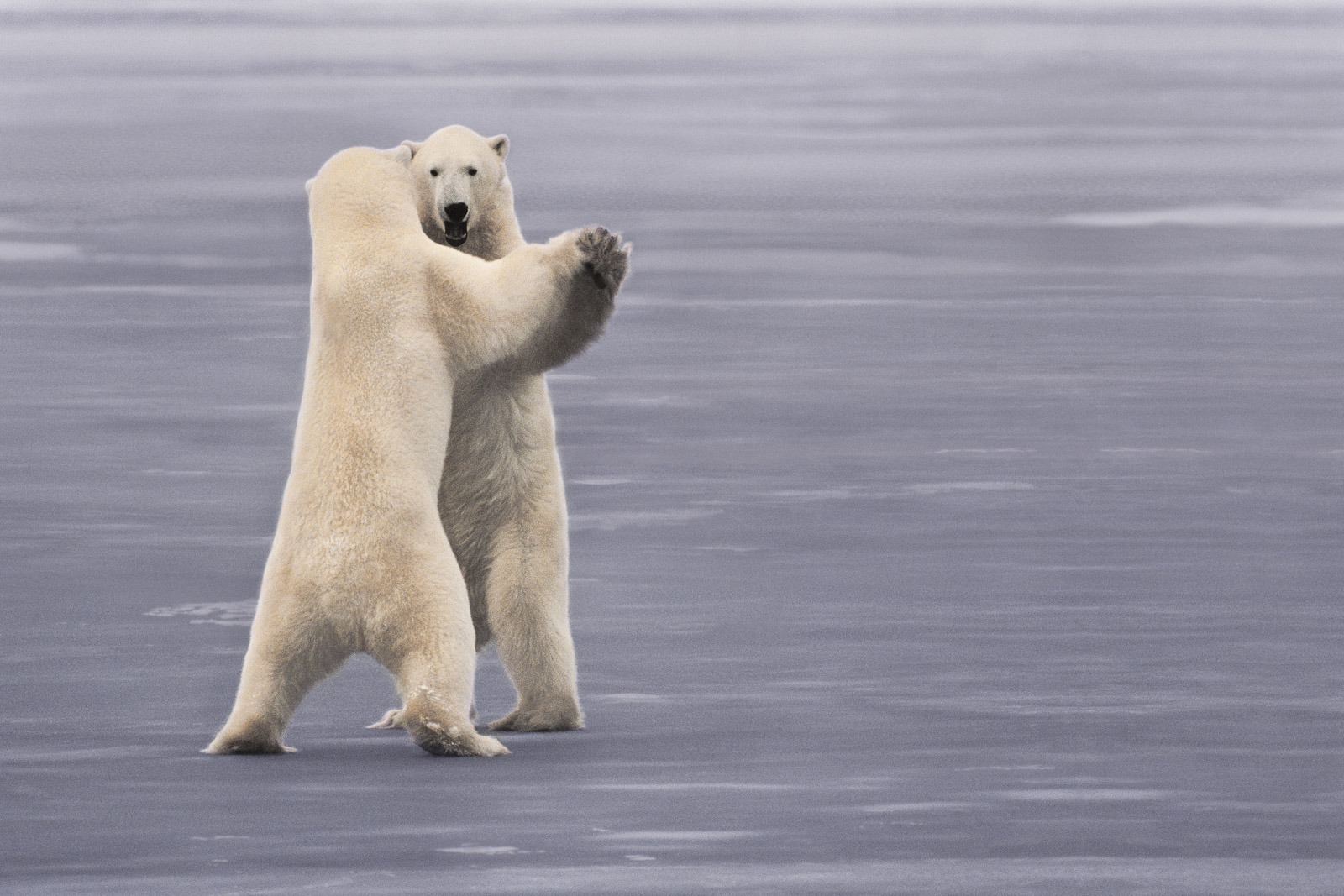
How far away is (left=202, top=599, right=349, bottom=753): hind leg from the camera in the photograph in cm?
802

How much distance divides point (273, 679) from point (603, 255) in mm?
1921

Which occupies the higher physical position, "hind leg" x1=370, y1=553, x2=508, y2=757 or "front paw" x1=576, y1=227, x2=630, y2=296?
"front paw" x1=576, y1=227, x2=630, y2=296

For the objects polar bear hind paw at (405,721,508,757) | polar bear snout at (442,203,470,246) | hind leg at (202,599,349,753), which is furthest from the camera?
polar bear snout at (442,203,470,246)

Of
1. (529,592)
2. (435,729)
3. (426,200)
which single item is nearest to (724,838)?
(435,729)

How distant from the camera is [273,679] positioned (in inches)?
316

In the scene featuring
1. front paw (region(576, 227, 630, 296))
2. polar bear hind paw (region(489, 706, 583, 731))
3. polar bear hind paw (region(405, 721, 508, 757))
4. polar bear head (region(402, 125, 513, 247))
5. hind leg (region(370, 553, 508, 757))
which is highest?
polar bear head (region(402, 125, 513, 247))

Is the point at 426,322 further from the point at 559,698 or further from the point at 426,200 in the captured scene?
the point at 559,698

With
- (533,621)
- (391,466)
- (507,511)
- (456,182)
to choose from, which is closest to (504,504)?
(507,511)

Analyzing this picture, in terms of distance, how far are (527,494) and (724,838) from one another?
215cm

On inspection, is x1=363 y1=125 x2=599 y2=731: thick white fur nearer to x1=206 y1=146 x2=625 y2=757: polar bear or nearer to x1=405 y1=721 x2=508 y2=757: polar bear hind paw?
x1=206 y1=146 x2=625 y2=757: polar bear

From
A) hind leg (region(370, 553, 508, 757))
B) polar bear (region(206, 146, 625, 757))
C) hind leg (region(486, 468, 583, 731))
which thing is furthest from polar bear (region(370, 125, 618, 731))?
hind leg (region(370, 553, 508, 757))

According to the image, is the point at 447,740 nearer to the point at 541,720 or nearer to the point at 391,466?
the point at 541,720

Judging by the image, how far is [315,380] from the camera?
824 cm

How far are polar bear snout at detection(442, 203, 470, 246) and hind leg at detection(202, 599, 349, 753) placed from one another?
161 centimetres
